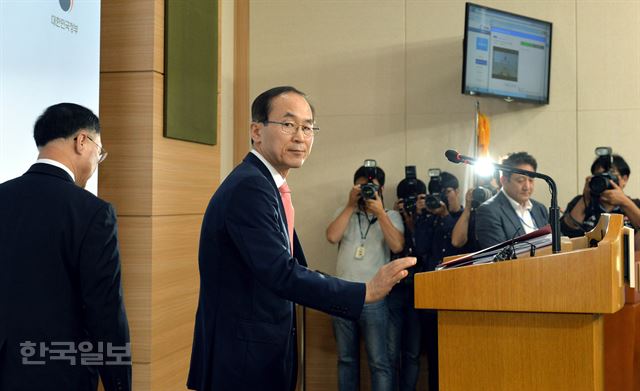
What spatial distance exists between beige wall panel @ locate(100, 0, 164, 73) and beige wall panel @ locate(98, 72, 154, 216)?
0.22ft

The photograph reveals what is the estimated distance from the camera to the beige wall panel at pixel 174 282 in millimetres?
3344

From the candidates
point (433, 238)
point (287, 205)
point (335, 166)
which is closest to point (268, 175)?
point (287, 205)

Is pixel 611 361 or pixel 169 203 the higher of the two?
pixel 169 203

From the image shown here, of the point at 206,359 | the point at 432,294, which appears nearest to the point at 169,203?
the point at 206,359

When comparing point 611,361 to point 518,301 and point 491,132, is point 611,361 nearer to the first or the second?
point 518,301

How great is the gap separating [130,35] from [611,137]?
312 cm

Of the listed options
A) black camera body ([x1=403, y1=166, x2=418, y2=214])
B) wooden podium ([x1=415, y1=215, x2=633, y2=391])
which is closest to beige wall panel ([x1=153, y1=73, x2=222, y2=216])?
black camera body ([x1=403, y1=166, x2=418, y2=214])

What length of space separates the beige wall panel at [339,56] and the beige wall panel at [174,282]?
147 centimetres

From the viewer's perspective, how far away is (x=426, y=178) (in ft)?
15.5

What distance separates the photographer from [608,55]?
4.63 m

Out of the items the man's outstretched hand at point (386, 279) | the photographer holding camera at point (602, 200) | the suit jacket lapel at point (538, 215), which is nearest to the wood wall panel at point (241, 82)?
the suit jacket lapel at point (538, 215)

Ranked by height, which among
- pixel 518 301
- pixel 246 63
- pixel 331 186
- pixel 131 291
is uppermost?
pixel 246 63

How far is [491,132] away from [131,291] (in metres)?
2.65

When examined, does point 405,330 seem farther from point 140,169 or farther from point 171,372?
point 140,169
